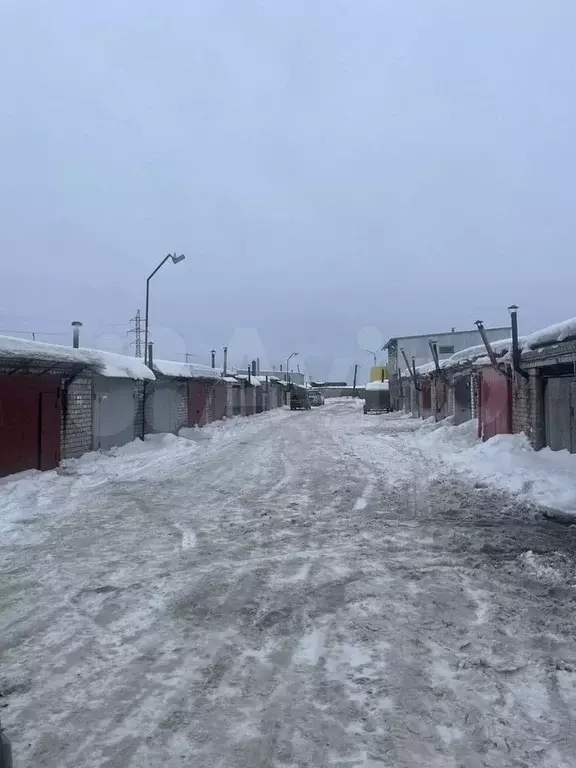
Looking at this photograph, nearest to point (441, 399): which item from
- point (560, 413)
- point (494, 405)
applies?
point (494, 405)

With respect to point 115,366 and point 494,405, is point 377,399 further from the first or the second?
point 115,366

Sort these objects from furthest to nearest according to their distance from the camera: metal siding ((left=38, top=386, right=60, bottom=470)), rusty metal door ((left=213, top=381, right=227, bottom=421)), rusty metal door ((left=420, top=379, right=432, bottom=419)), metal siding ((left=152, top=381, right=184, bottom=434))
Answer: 1. rusty metal door ((left=420, top=379, right=432, bottom=419))
2. rusty metal door ((left=213, top=381, right=227, bottom=421))
3. metal siding ((left=152, top=381, right=184, bottom=434))
4. metal siding ((left=38, top=386, right=60, bottom=470))

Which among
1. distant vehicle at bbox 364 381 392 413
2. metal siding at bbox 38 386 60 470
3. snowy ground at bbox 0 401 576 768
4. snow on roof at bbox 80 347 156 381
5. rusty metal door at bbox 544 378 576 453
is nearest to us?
snowy ground at bbox 0 401 576 768

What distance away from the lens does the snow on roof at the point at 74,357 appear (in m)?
11.5

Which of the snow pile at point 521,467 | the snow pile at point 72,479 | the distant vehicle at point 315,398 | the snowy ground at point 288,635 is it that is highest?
the distant vehicle at point 315,398

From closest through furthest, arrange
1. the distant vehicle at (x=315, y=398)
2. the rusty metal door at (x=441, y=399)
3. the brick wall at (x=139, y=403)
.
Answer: the brick wall at (x=139, y=403)
the rusty metal door at (x=441, y=399)
the distant vehicle at (x=315, y=398)

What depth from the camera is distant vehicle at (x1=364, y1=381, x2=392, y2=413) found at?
161 feet

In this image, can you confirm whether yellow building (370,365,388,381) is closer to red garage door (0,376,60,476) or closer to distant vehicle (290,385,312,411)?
distant vehicle (290,385,312,411)

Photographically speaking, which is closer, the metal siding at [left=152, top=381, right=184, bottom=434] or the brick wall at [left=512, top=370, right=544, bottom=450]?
the brick wall at [left=512, top=370, right=544, bottom=450]

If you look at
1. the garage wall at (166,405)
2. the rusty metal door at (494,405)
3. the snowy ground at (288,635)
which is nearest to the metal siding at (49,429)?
the snowy ground at (288,635)

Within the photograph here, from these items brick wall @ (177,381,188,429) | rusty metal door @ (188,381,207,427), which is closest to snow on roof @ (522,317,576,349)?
brick wall @ (177,381,188,429)

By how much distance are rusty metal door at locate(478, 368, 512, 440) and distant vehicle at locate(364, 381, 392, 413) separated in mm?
30208

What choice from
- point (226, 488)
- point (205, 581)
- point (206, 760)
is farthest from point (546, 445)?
point (206, 760)

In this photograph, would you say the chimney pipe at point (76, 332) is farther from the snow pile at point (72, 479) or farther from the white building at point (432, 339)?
the white building at point (432, 339)
